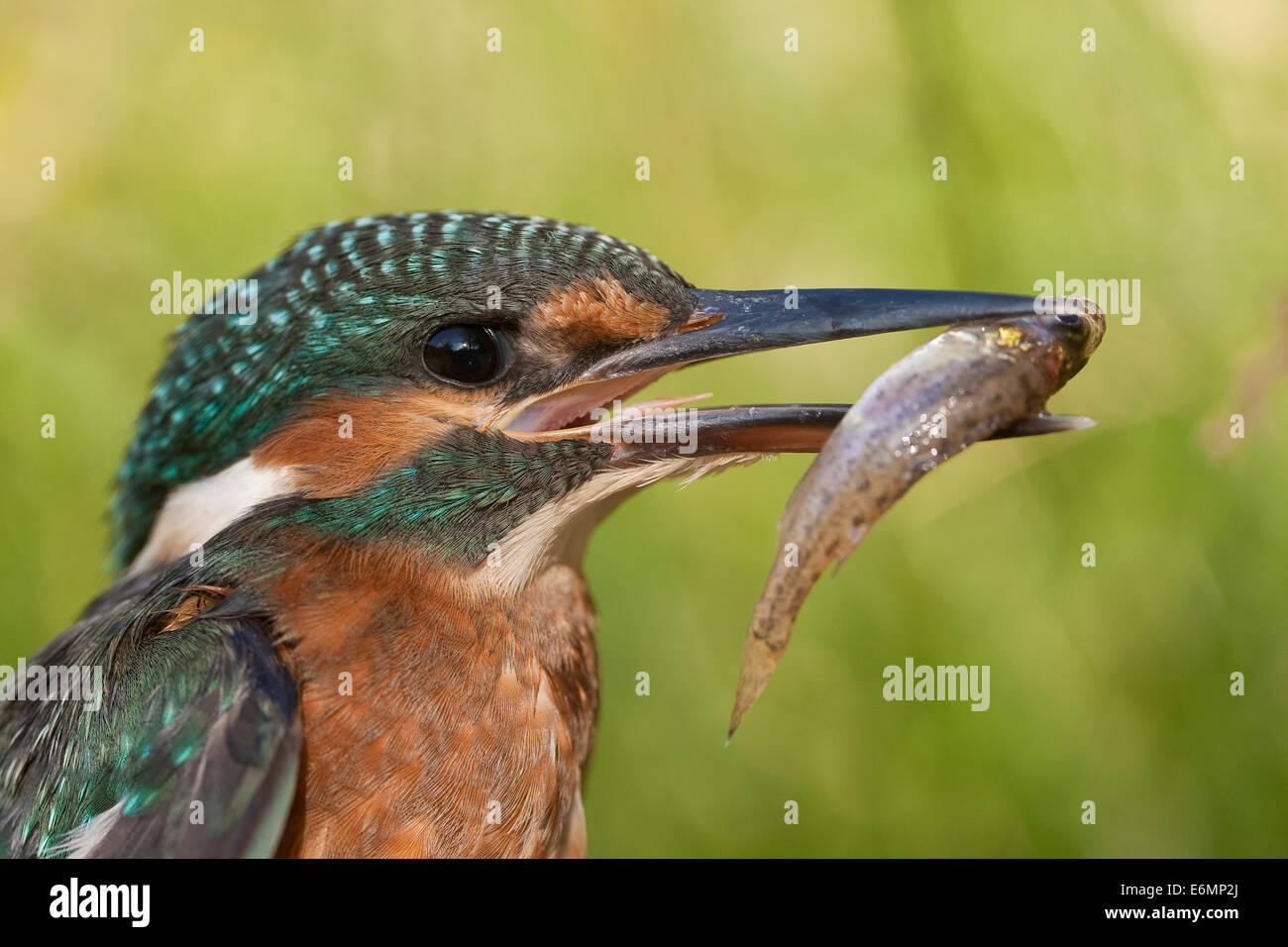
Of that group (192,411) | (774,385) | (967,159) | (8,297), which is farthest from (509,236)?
(8,297)

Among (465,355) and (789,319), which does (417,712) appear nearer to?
(465,355)

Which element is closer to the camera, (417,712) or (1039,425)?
(1039,425)

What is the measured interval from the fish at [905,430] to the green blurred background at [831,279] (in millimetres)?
1010

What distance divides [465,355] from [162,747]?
92 centimetres

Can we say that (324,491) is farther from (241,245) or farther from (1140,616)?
(1140,616)

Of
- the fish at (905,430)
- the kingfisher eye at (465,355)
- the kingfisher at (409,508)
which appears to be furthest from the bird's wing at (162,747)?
the fish at (905,430)

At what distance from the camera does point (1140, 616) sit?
340cm

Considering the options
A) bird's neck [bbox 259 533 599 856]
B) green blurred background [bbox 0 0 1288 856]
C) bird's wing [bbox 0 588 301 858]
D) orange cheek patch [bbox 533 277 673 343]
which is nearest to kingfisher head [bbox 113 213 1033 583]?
orange cheek patch [bbox 533 277 673 343]

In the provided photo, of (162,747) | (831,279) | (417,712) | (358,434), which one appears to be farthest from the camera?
(831,279)

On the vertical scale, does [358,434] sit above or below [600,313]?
below

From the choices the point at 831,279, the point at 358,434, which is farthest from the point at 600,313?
the point at 831,279

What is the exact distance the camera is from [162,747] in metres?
1.96

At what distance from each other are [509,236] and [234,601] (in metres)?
0.91

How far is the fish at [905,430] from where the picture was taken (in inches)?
77.2
